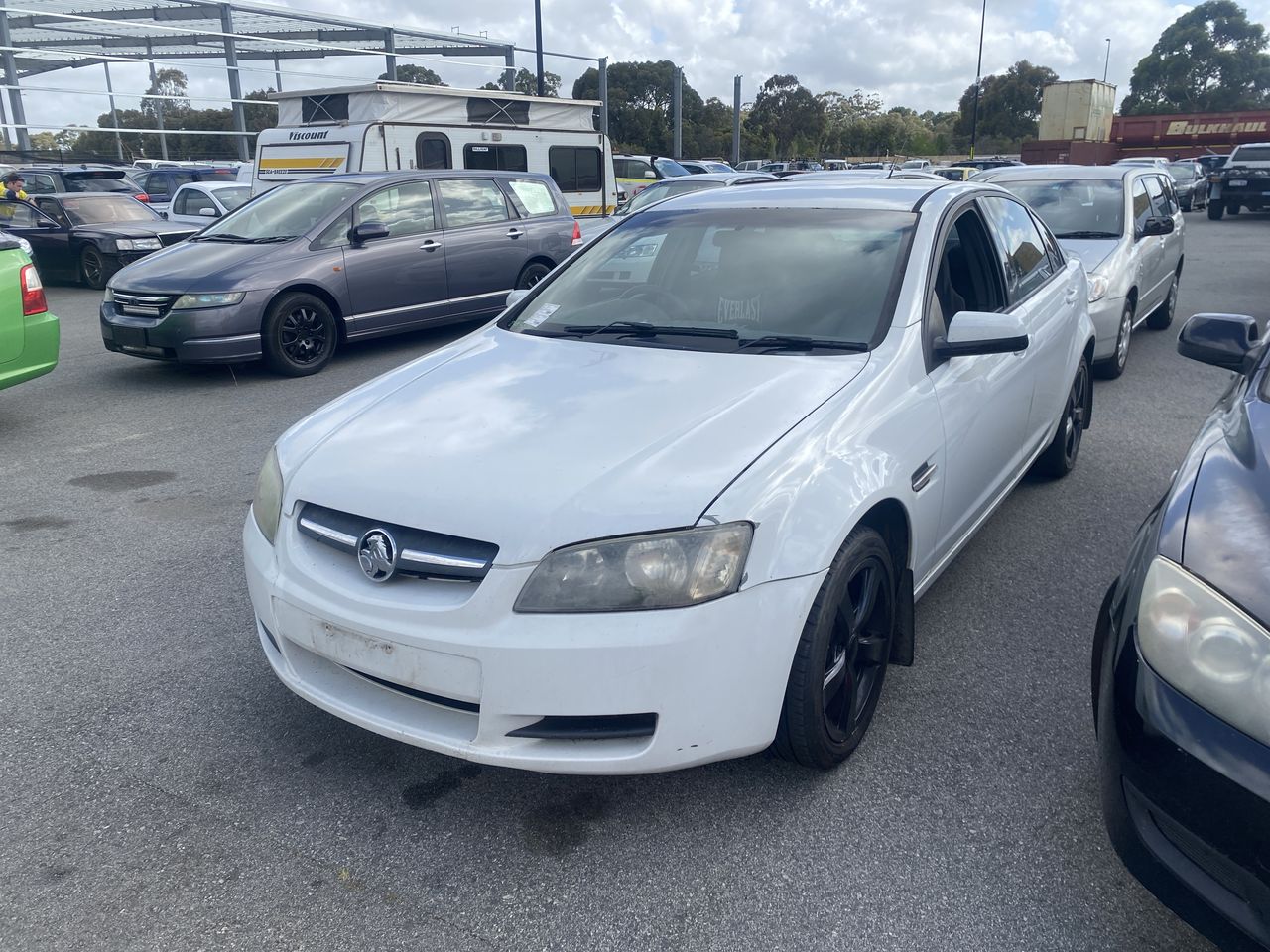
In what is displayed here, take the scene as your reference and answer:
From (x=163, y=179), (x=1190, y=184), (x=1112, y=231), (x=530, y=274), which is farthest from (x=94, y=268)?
(x=1190, y=184)

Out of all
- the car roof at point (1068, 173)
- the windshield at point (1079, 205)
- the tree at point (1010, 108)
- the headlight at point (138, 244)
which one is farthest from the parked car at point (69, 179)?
the tree at point (1010, 108)

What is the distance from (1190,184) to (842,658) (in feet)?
102

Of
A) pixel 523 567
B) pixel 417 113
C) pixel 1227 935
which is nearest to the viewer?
pixel 1227 935

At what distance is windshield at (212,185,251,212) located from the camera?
591 inches

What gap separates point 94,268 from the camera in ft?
45.8

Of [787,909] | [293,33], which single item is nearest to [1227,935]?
[787,909]

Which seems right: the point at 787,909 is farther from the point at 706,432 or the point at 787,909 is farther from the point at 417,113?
the point at 417,113

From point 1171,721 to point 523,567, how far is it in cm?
135

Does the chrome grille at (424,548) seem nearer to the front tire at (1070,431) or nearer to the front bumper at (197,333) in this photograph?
the front tire at (1070,431)

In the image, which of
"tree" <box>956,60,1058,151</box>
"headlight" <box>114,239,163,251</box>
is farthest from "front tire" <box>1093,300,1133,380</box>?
"tree" <box>956,60,1058,151</box>

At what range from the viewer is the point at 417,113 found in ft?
43.3

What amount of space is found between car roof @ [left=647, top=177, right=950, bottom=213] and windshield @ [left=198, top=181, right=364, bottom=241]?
17.7 feet

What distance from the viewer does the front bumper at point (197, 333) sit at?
7.74 metres

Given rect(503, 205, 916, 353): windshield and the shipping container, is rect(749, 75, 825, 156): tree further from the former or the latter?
rect(503, 205, 916, 353): windshield
